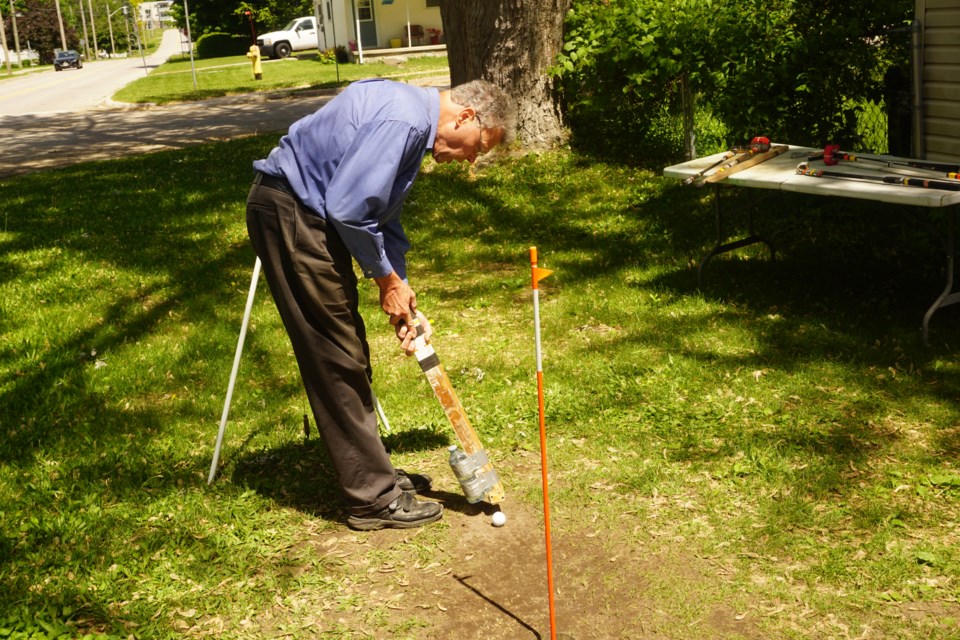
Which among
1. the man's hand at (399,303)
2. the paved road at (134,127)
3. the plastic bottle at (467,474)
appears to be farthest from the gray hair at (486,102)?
the paved road at (134,127)

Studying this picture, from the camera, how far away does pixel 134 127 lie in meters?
18.7

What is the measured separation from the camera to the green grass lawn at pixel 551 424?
4.03m

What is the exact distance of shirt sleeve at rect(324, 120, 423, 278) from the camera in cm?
380

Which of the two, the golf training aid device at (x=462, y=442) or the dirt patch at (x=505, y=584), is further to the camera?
the golf training aid device at (x=462, y=442)

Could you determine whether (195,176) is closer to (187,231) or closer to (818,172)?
(187,231)

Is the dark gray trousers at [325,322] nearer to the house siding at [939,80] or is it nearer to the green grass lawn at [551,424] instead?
the green grass lawn at [551,424]

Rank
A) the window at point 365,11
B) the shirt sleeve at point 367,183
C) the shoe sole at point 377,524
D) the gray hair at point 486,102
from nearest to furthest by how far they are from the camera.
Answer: the shirt sleeve at point 367,183 → the gray hair at point 486,102 → the shoe sole at point 377,524 → the window at point 365,11

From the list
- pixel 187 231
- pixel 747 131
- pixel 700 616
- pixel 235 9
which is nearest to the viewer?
pixel 700 616

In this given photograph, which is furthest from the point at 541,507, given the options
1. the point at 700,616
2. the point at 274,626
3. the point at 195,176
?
the point at 195,176

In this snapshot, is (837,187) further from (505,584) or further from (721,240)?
(505,584)

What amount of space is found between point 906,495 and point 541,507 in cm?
167

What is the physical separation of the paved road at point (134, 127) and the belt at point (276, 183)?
421 inches

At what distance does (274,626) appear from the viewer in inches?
155

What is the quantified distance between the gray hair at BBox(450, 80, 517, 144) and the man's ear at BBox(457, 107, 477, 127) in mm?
15
